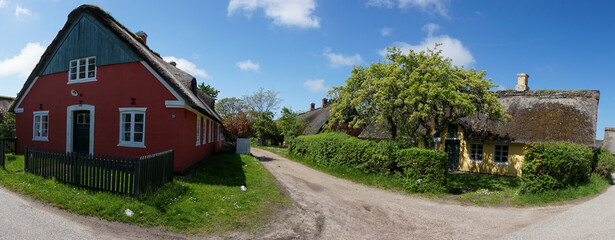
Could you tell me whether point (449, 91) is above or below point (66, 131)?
above

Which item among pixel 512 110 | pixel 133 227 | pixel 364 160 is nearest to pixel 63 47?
pixel 133 227

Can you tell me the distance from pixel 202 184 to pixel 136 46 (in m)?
6.43

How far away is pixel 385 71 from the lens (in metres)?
14.9

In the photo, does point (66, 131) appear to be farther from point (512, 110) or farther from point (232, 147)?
point (512, 110)

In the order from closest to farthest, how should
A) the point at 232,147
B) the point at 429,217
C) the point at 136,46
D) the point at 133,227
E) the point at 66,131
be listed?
1. the point at 133,227
2. the point at 429,217
3. the point at 136,46
4. the point at 66,131
5. the point at 232,147

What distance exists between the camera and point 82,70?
44.8ft

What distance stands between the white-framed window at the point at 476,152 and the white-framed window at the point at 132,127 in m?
18.9

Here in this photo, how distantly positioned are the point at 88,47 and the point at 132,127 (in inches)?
180

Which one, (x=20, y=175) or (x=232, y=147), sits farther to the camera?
(x=232, y=147)

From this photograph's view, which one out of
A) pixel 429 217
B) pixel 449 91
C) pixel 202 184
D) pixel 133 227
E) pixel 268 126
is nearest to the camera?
pixel 133 227

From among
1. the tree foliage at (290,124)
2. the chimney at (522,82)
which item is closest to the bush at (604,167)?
the chimney at (522,82)

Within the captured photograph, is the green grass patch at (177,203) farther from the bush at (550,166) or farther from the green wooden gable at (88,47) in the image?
the bush at (550,166)

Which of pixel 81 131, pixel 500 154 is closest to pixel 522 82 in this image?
pixel 500 154

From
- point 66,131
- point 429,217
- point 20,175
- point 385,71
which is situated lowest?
point 429,217
